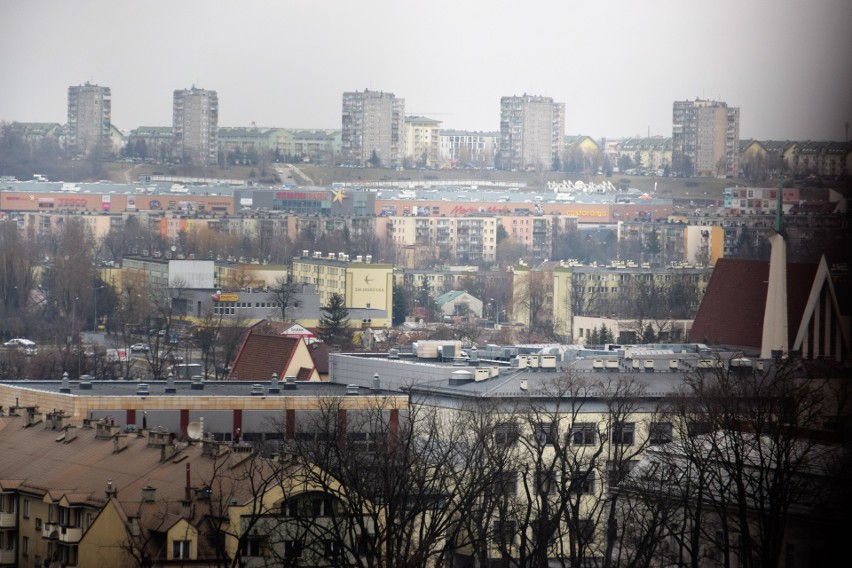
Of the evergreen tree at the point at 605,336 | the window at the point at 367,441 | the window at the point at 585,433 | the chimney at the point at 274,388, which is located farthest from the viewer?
the evergreen tree at the point at 605,336

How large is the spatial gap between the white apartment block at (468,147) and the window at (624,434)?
2775 inches

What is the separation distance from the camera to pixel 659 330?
27891 mm

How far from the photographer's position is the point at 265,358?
19.3m

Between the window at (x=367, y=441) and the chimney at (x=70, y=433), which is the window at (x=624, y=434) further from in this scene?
the chimney at (x=70, y=433)

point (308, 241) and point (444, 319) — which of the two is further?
point (308, 241)

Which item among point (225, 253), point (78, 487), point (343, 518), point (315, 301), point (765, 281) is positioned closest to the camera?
point (343, 518)

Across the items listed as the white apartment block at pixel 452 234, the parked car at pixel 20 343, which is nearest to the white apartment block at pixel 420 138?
the white apartment block at pixel 452 234

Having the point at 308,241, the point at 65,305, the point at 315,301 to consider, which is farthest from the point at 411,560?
the point at 308,241

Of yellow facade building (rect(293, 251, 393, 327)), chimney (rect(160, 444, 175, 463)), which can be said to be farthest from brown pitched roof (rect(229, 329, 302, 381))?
yellow facade building (rect(293, 251, 393, 327))

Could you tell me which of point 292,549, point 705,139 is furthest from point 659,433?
point 705,139

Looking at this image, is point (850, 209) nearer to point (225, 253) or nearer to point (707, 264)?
point (707, 264)

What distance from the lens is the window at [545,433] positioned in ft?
44.4

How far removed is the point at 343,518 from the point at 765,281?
1149cm

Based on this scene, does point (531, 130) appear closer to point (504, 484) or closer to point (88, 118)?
point (88, 118)
